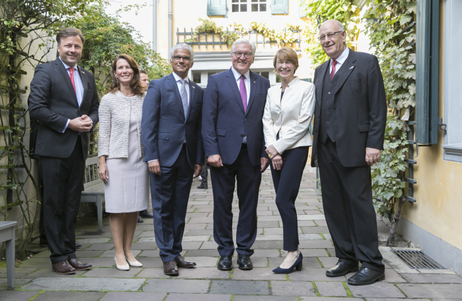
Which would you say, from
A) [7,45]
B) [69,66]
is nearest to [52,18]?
[7,45]

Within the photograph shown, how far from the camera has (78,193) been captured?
3828 mm

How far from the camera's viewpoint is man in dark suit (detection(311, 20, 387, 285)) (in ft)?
10.8

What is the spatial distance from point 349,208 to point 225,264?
105 centimetres

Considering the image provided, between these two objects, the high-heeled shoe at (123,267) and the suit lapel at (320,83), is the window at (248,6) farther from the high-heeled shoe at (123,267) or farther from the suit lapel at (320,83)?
the high-heeled shoe at (123,267)

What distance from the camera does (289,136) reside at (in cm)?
345

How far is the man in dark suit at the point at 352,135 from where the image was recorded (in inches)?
130

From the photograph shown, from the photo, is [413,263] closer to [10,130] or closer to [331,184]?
[331,184]

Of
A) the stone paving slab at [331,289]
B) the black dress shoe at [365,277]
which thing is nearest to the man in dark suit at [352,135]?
the black dress shoe at [365,277]

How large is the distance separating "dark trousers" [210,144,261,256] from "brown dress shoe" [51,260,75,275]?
1.14 meters

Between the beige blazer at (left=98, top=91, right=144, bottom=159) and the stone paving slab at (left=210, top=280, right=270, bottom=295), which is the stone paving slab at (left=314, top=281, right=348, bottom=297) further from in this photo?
the beige blazer at (left=98, top=91, right=144, bottom=159)

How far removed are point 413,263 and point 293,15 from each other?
1084 centimetres

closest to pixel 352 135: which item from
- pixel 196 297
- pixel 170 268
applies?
pixel 196 297

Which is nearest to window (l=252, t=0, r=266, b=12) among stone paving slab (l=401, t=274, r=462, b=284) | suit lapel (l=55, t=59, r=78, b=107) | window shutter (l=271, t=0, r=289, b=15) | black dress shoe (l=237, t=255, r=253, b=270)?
window shutter (l=271, t=0, r=289, b=15)

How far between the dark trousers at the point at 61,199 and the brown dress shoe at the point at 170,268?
81cm
